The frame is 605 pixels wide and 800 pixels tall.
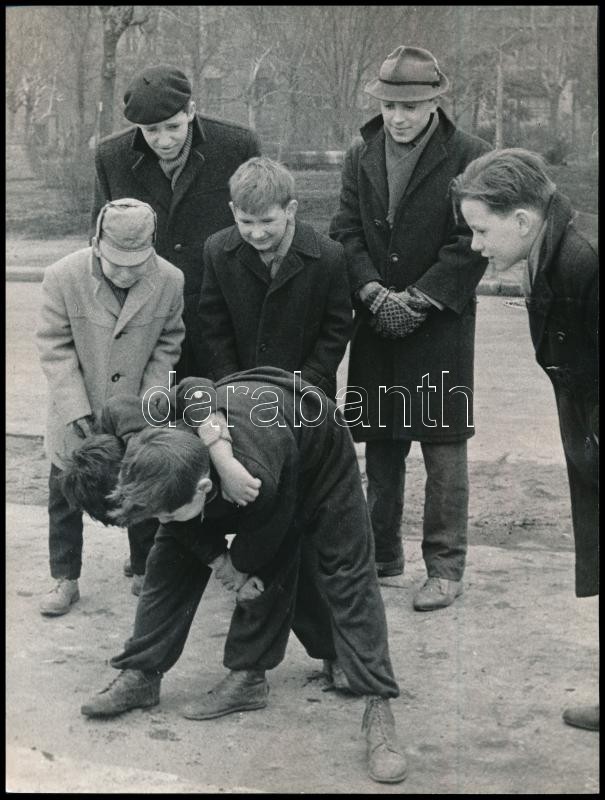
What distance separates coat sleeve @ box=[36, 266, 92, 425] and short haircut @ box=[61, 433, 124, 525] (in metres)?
0.96

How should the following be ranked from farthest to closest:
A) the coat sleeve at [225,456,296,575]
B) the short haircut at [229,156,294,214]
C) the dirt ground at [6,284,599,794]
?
the short haircut at [229,156,294,214] → the dirt ground at [6,284,599,794] → the coat sleeve at [225,456,296,575]

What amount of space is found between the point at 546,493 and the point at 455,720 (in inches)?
85.4

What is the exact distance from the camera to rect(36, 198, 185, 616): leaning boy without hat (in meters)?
4.11

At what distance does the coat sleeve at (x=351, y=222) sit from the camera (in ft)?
14.4

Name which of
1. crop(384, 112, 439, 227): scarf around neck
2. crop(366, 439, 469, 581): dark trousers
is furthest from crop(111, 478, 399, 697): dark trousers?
crop(384, 112, 439, 227): scarf around neck

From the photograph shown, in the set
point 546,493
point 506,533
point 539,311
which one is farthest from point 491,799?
point 546,493

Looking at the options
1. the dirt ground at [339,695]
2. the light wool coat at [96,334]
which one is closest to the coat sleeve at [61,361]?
the light wool coat at [96,334]

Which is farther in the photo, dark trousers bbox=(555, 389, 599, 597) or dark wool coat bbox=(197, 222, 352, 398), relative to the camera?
dark wool coat bbox=(197, 222, 352, 398)

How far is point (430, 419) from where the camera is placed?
4.45 m

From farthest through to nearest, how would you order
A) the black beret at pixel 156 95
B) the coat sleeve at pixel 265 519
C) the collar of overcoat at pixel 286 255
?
the black beret at pixel 156 95, the collar of overcoat at pixel 286 255, the coat sleeve at pixel 265 519

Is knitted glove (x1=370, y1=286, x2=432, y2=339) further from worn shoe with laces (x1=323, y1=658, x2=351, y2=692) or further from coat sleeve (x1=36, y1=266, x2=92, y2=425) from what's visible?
worn shoe with laces (x1=323, y1=658, x2=351, y2=692)

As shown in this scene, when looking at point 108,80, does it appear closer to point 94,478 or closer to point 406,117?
point 406,117

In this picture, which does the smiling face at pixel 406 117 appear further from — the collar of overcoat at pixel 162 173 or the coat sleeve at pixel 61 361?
the coat sleeve at pixel 61 361

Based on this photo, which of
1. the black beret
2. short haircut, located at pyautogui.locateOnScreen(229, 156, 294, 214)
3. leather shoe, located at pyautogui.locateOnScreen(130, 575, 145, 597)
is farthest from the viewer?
leather shoe, located at pyautogui.locateOnScreen(130, 575, 145, 597)
